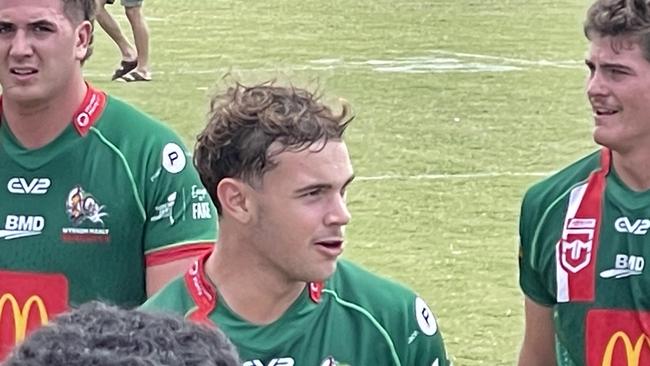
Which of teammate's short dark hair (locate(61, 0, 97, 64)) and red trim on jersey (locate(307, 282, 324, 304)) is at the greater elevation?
teammate's short dark hair (locate(61, 0, 97, 64))

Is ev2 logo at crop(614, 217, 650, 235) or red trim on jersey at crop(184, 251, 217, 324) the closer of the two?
red trim on jersey at crop(184, 251, 217, 324)

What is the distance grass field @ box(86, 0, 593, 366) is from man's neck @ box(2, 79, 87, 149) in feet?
1.86

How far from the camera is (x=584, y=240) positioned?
436 centimetres

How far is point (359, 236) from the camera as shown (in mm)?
9328

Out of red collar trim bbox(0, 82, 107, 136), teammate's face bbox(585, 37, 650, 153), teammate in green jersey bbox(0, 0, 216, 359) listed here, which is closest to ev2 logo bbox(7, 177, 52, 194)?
teammate in green jersey bbox(0, 0, 216, 359)

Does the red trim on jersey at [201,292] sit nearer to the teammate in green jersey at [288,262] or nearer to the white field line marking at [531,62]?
the teammate in green jersey at [288,262]

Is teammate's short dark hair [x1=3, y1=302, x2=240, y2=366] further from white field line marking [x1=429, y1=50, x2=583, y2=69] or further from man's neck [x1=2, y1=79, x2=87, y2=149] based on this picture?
white field line marking [x1=429, y1=50, x2=583, y2=69]

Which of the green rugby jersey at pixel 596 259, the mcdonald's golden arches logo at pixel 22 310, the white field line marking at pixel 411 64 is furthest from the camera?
the white field line marking at pixel 411 64

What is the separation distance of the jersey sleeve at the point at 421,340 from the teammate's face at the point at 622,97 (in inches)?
34.8

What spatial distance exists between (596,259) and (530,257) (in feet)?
0.74

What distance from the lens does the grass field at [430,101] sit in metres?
8.47

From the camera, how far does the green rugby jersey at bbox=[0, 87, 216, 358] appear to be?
4164 millimetres

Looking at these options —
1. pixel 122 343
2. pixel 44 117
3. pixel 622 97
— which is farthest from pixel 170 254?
pixel 122 343

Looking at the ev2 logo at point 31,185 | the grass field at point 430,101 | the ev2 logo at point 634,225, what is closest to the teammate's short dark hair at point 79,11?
the ev2 logo at point 31,185
